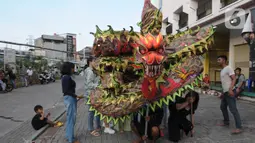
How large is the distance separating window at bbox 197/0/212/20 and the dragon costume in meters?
10.3

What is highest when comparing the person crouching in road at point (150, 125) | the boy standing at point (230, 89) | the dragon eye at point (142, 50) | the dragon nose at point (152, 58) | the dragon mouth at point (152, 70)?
the dragon eye at point (142, 50)

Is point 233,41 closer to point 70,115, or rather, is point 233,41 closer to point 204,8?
point 204,8

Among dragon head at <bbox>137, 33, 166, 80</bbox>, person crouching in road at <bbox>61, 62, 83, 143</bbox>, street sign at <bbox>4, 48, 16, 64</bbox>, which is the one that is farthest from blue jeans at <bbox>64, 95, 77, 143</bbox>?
street sign at <bbox>4, 48, 16, 64</bbox>

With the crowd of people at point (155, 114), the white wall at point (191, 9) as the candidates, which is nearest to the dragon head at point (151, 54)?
the crowd of people at point (155, 114)

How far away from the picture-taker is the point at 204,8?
44.0 ft

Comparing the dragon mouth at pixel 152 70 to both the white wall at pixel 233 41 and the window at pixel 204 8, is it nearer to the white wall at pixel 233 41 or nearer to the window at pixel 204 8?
the white wall at pixel 233 41

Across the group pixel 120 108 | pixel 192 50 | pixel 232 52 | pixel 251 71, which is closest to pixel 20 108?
pixel 120 108

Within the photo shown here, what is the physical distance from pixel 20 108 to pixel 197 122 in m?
6.12

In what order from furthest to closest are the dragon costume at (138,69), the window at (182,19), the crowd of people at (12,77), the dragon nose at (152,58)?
1. the window at (182,19)
2. the crowd of people at (12,77)
3. the dragon costume at (138,69)
4. the dragon nose at (152,58)

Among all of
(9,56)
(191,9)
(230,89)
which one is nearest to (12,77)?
(9,56)

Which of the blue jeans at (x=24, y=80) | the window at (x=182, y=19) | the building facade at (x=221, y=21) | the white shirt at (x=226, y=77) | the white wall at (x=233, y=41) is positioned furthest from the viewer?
the window at (x=182, y=19)

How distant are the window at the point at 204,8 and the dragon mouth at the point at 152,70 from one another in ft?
38.1

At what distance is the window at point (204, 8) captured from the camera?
12798mm

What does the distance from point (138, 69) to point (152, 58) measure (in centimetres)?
89
